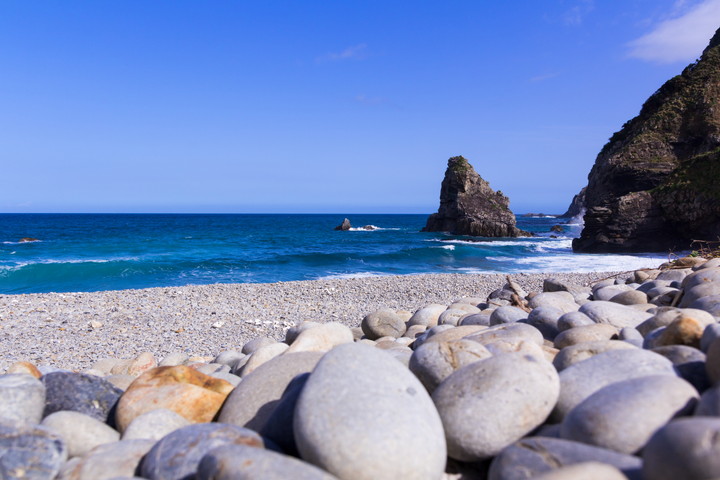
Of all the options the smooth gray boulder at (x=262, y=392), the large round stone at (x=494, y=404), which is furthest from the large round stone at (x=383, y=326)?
the large round stone at (x=494, y=404)

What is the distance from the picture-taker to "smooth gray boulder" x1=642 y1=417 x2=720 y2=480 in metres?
1.47

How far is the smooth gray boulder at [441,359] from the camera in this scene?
2832mm

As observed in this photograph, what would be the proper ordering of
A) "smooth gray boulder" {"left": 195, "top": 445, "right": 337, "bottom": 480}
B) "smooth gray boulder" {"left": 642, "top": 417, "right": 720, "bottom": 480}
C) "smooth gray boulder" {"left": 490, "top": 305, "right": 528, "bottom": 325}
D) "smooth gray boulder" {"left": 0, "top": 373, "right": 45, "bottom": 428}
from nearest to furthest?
"smooth gray boulder" {"left": 642, "top": 417, "right": 720, "bottom": 480} → "smooth gray boulder" {"left": 195, "top": 445, "right": 337, "bottom": 480} → "smooth gray boulder" {"left": 0, "top": 373, "right": 45, "bottom": 428} → "smooth gray boulder" {"left": 490, "top": 305, "right": 528, "bottom": 325}

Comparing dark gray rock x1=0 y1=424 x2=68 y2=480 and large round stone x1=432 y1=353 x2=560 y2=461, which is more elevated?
large round stone x1=432 y1=353 x2=560 y2=461

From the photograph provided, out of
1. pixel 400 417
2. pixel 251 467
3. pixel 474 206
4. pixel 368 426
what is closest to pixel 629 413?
pixel 400 417

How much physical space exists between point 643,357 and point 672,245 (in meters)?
28.7

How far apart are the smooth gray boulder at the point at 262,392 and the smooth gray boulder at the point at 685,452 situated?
1811 millimetres

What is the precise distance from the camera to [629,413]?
6.40 feet

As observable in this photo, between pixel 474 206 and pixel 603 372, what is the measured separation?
141ft


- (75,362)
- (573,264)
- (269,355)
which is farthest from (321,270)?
(269,355)

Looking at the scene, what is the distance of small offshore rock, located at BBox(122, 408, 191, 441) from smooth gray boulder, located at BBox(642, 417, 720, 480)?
7.19 ft

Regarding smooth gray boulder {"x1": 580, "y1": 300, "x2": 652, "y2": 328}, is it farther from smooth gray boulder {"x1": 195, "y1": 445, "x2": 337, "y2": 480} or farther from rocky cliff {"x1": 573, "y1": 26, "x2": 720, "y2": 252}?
rocky cliff {"x1": 573, "y1": 26, "x2": 720, "y2": 252}

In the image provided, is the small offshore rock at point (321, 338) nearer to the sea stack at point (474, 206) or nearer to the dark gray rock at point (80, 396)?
the dark gray rock at point (80, 396)

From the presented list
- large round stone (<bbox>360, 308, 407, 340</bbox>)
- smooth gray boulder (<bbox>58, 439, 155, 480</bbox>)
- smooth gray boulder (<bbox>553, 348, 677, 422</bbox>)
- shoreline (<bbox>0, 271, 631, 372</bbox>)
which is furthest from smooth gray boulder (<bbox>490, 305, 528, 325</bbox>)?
shoreline (<bbox>0, 271, 631, 372</bbox>)
